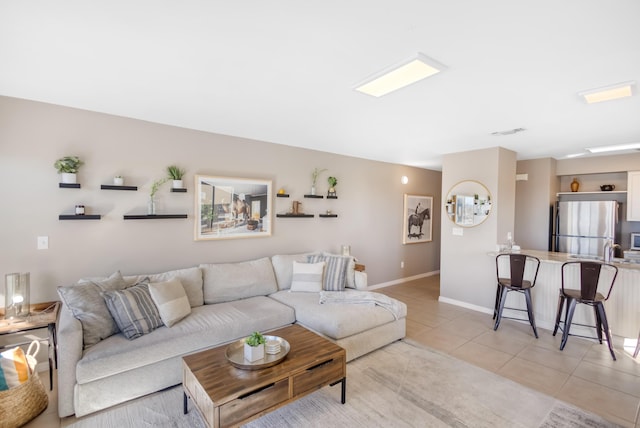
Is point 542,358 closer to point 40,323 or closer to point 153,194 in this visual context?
point 153,194

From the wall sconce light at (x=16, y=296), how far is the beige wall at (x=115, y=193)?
240 mm

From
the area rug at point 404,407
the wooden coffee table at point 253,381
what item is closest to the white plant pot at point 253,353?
the wooden coffee table at point 253,381

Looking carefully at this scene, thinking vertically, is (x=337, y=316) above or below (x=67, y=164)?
below

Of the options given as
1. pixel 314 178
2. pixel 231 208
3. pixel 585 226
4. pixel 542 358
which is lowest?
pixel 542 358

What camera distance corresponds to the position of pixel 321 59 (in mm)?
1987

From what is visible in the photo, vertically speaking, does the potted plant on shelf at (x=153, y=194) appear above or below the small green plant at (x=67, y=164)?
below

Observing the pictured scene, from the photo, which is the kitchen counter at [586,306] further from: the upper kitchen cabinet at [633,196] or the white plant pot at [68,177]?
the white plant pot at [68,177]

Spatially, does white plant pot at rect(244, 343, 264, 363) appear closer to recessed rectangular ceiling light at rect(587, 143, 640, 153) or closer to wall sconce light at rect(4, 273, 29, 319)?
wall sconce light at rect(4, 273, 29, 319)

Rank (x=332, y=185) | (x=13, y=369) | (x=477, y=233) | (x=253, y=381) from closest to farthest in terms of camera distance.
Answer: (x=253, y=381), (x=13, y=369), (x=477, y=233), (x=332, y=185)

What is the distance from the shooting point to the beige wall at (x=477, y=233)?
449 cm

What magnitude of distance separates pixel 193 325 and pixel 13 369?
120cm

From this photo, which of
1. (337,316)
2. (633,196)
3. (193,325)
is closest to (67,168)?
(193,325)

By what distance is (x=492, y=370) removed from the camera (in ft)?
9.62

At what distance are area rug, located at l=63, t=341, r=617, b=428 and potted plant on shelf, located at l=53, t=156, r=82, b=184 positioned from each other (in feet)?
6.79
